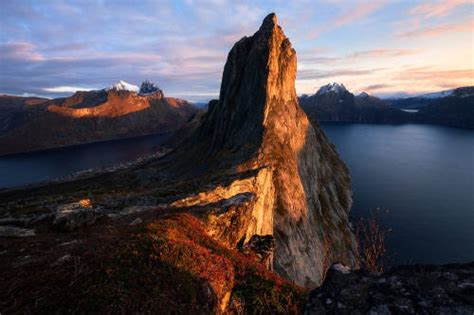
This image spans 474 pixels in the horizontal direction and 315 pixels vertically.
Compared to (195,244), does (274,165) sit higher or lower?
lower

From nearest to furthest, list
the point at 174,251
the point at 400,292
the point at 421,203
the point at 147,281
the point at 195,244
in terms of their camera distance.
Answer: the point at 400,292 < the point at 147,281 < the point at 174,251 < the point at 195,244 < the point at 421,203

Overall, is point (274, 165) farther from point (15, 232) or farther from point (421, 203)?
point (421, 203)

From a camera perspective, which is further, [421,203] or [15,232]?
[421,203]

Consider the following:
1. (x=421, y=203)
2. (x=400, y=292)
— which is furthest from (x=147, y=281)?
(x=421, y=203)

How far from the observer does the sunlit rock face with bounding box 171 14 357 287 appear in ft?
145

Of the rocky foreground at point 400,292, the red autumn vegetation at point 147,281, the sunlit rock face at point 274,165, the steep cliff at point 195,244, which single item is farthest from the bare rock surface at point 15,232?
the rocky foreground at point 400,292

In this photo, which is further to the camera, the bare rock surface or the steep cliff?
the bare rock surface

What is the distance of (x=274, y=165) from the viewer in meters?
71.3

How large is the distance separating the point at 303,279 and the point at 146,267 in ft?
146

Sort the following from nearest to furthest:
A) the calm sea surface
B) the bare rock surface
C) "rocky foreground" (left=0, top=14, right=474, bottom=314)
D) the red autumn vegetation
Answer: the red autumn vegetation, "rocky foreground" (left=0, top=14, right=474, bottom=314), the bare rock surface, the calm sea surface

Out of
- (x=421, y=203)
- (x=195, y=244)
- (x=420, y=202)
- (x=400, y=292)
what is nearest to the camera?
(x=400, y=292)

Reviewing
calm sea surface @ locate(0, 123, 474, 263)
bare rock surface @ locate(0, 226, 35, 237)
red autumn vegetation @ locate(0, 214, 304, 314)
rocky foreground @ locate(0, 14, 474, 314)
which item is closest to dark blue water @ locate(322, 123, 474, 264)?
calm sea surface @ locate(0, 123, 474, 263)

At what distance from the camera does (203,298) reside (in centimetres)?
1241

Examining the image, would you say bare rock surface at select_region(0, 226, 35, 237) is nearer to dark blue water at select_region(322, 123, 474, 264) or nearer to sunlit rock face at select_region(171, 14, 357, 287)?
sunlit rock face at select_region(171, 14, 357, 287)
